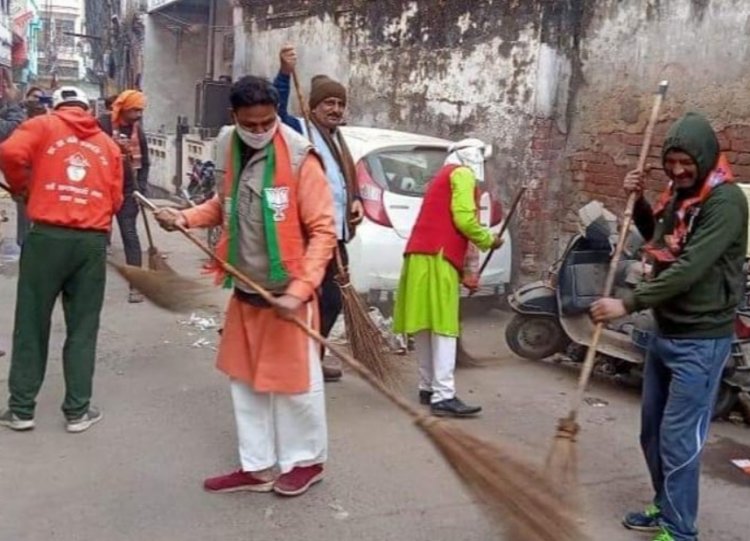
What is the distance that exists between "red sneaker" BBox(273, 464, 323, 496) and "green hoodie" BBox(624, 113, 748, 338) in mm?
1578

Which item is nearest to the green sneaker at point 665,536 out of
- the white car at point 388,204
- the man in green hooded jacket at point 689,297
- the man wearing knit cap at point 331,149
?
the man in green hooded jacket at point 689,297

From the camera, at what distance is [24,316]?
466 centimetres

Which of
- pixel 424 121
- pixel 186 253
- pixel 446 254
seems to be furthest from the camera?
pixel 186 253

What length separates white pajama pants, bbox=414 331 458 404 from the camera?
5109 millimetres

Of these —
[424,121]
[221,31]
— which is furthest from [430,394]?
[221,31]

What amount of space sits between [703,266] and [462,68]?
19.9ft

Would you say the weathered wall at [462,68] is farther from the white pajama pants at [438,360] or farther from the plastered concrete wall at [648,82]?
the white pajama pants at [438,360]

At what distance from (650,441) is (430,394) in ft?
5.92

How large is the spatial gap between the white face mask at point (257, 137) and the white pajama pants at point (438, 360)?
1.75 meters

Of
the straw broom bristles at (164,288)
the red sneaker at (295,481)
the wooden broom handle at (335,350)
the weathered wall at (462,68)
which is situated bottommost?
the red sneaker at (295,481)

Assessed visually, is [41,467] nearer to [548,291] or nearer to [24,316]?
[24,316]

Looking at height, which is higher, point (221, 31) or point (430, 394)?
point (221, 31)

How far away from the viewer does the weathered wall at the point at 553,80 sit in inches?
267

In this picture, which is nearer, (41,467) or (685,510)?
(685,510)
